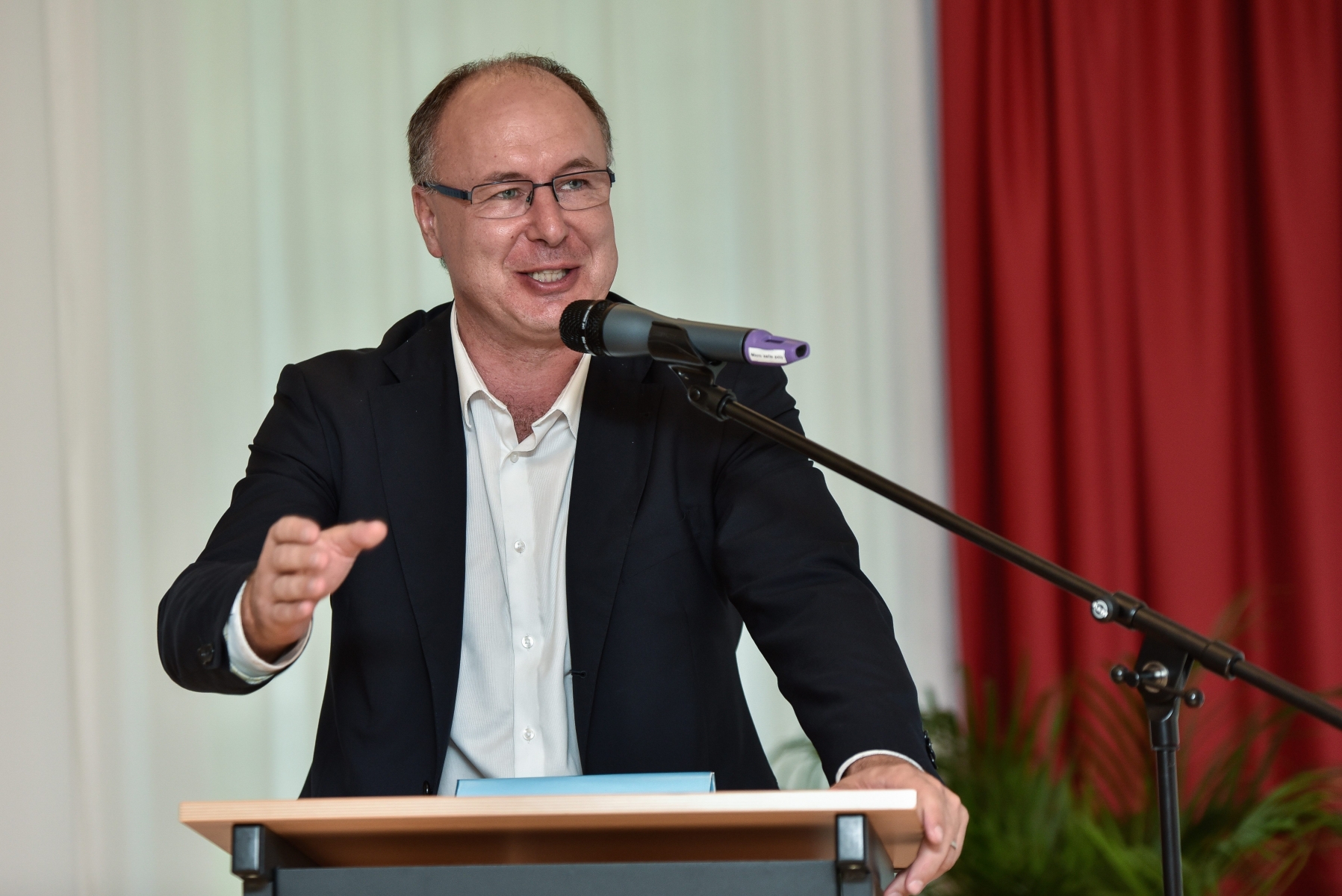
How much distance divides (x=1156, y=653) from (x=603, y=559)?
826 mm

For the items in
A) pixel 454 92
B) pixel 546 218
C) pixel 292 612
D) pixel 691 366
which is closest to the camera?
pixel 292 612

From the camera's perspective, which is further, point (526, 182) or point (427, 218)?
point (427, 218)

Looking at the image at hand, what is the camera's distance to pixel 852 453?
12.0 feet

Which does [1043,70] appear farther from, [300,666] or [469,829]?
[469,829]

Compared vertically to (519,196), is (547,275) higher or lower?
lower

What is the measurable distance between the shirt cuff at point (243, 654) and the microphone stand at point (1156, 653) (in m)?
0.55

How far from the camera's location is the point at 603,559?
1877mm

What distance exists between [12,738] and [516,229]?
222cm

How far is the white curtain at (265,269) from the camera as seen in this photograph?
338 cm

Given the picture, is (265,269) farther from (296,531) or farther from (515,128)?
(296,531)

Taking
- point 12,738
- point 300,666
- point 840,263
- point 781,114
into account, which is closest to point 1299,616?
point 840,263

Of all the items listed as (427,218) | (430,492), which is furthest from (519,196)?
(430,492)

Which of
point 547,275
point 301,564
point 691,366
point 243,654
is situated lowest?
point 243,654

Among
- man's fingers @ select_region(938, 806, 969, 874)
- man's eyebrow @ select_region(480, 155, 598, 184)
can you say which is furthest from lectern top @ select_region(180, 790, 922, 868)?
man's eyebrow @ select_region(480, 155, 598, 184)
